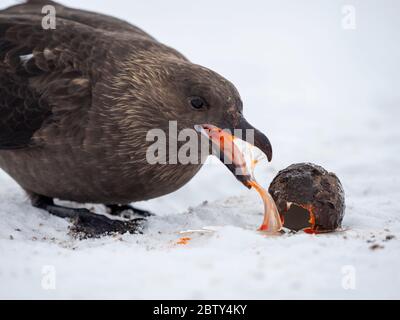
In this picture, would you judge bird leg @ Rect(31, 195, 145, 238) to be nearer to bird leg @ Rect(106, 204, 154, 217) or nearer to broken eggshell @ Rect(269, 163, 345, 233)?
bird leg @ Rect(106, 204, 154, 217)

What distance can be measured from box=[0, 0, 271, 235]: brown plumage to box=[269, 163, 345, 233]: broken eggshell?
55 cm

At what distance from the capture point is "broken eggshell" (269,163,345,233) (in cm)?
368

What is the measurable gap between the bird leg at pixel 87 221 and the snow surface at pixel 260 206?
9 centimetres

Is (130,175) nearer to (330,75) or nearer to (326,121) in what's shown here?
(326,121)

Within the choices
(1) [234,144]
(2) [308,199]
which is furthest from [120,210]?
(2) [308,199]

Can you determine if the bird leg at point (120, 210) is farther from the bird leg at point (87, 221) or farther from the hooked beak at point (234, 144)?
the hooked beak at point (234, 144)

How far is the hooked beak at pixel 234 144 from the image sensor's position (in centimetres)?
375

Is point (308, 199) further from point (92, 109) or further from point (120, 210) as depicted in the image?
point (120, 210)

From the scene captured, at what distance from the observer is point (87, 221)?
4238 millimetres

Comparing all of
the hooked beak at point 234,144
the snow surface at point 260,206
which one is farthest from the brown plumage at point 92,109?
the snow surface at point 260,206

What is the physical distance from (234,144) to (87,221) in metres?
1.21

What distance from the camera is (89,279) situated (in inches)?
106

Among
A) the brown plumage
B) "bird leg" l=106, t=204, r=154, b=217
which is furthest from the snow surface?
the brown plumage

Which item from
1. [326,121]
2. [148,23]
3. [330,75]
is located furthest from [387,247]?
[148,23]
